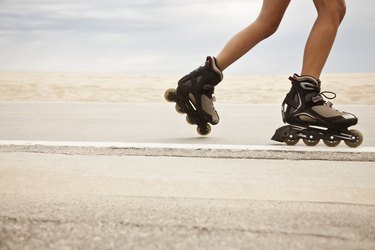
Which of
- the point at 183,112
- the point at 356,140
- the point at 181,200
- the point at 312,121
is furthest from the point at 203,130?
the point at 181,200

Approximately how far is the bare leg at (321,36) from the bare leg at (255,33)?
287 millimetres

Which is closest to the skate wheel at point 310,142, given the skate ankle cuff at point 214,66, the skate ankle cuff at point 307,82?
the skate ankle cuff at point 307,82

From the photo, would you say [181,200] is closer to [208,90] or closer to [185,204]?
[185,204]

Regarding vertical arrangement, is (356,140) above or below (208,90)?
below

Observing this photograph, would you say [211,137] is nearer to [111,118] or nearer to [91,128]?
[91,128]

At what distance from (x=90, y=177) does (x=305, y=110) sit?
1.65 meters

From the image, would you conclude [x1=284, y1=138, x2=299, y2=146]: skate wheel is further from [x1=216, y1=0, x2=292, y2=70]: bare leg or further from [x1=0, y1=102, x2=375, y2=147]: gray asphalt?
[x1=216, y1=0, x2=292, y2=70]: bare leg

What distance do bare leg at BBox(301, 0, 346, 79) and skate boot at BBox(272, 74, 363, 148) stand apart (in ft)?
0.29

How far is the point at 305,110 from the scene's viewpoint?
3.49 m

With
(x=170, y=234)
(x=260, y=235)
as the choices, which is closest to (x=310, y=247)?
(x=260, y=235)

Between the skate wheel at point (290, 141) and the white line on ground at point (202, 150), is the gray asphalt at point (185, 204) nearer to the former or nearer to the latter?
the white line on ground at point (202, 150)

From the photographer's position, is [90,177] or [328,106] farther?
[328,106]

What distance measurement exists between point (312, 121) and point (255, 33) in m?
0.71

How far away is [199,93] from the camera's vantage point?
3814mm
